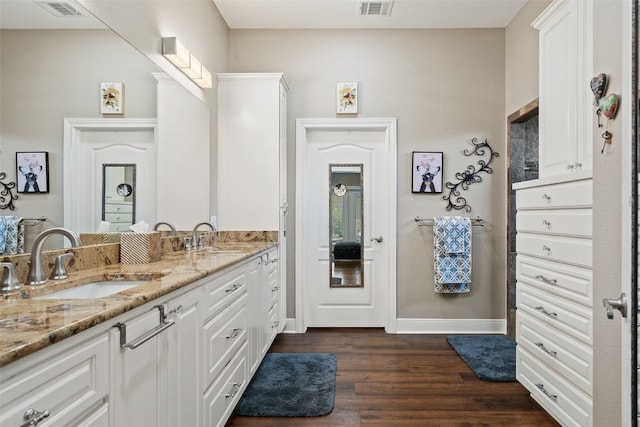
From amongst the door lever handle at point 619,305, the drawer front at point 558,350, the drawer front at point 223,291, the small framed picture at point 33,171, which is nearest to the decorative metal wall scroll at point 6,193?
the small framed picture at point 33,171

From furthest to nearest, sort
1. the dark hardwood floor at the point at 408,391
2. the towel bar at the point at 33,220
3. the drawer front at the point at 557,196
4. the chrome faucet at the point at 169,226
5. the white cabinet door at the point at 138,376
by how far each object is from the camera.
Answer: the chrome faucet at the point at 169,226, the dark hardwood floor at the point at 408,391, the drawer front at the point at 557,196, the towel bar at the point at 33,220, the white cabinet door at the point at 138,376

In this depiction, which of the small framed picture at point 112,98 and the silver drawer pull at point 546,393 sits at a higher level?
the small framed picture at point 112,98

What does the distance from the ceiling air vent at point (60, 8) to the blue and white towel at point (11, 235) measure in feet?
2.76

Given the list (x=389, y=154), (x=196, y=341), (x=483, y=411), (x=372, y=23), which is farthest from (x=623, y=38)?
(x=372, y=23)

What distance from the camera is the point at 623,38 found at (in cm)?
118

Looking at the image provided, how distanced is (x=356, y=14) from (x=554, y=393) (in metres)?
3.31

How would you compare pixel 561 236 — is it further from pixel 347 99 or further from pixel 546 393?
pixel 347 99

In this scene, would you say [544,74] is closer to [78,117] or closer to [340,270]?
[340,270]

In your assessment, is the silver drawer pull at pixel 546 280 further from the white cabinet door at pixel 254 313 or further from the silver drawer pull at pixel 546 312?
the white cabinet door at pixel 254 313

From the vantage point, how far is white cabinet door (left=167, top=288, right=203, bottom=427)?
4.35ft

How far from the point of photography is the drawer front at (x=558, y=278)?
179 centimetres

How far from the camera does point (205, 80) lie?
306 centimetres

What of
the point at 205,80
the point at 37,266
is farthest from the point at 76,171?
the point at 205,80

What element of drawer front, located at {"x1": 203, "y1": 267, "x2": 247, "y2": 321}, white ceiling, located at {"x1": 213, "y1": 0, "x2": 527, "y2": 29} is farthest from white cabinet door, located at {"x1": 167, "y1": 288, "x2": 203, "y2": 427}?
white ceiling, located at {"x1": 213, "y1": 0, "x2": 527, "y2": 29}
